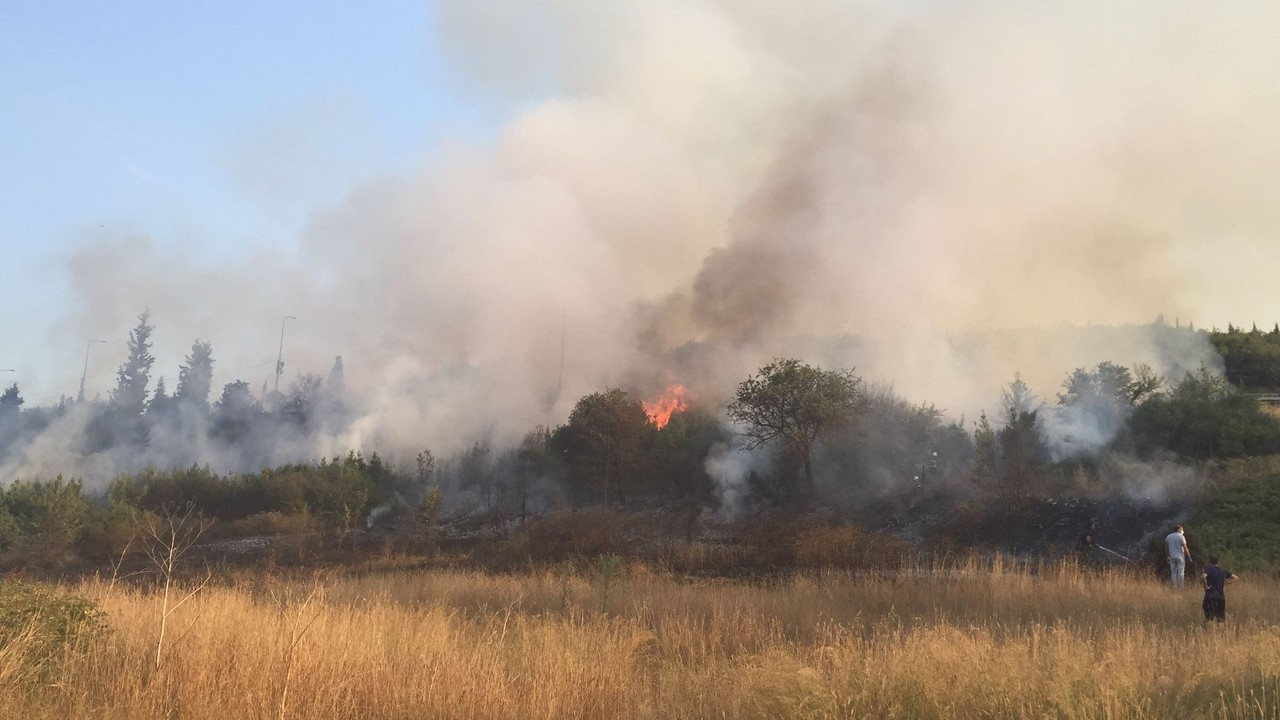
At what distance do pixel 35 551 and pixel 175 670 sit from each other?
39.7m

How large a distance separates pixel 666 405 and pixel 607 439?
14.6 metres

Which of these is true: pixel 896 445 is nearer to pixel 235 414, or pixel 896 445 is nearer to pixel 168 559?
pixel 168 559

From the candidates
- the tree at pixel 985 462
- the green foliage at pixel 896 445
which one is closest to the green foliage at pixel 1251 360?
the green foliage at pixel 896 445

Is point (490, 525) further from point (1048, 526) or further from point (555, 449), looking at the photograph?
point (1048, 526)

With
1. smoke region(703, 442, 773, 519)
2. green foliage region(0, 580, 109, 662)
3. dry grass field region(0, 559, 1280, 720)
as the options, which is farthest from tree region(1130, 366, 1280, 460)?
green foliage region(0, 580, 109, 662)

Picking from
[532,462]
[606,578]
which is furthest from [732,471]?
[606,578]

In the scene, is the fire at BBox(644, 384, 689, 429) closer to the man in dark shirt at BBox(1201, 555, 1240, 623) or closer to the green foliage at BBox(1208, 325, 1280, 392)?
the green foliage at BBox(1208, 325, 1280, 392)

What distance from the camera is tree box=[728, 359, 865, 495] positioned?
4209cm

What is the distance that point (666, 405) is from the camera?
66.8 meters

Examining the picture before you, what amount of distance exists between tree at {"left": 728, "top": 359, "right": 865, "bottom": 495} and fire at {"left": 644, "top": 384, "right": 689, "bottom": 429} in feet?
64.1

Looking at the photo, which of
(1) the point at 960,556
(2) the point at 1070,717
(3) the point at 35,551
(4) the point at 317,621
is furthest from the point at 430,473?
(2) the point at 1070,717

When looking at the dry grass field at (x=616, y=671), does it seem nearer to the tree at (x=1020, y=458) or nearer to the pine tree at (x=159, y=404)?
the tree at (x=1020, y=458)

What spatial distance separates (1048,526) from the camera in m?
28.4

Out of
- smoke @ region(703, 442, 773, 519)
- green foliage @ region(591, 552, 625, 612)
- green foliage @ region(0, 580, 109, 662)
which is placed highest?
smoke @ region(703, 442, 773, 519)
